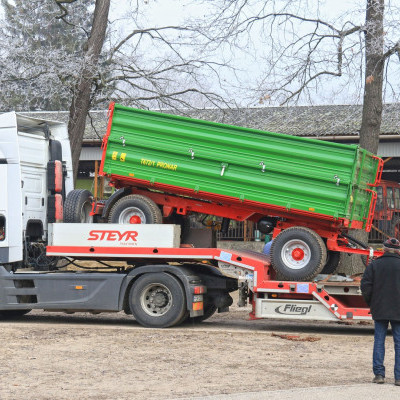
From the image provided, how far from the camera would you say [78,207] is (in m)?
14.5

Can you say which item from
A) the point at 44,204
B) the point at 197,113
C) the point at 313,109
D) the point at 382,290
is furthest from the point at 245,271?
the point at 313,109

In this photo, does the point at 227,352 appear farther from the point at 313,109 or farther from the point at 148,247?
the point at 313,109

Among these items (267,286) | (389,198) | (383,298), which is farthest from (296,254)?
(389,198)

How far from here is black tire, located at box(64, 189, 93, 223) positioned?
14492mm

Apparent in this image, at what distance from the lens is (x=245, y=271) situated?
13930 mm

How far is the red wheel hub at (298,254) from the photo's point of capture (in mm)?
13602

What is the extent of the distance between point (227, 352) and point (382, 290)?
9.50 ft

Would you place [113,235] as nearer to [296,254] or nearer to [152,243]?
[152,243]

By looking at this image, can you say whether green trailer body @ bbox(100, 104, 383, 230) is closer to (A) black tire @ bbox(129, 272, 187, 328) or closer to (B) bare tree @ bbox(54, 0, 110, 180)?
(A) black tire @ bbox(129, 272, 187, 328)

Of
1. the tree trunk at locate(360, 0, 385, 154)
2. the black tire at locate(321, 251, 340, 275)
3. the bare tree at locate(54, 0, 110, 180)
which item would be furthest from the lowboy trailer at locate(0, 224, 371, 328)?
the bare tree at locate(54, 0, 110, 180)

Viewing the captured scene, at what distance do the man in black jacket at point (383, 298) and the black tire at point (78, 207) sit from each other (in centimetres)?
638

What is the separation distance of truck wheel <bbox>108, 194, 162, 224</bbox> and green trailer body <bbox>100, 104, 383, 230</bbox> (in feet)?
0.96

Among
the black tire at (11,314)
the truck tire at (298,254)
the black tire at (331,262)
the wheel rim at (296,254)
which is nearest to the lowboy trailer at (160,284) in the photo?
the truck tire at (298,254)

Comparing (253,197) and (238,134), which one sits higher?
(238,134)
